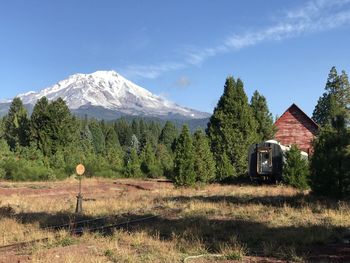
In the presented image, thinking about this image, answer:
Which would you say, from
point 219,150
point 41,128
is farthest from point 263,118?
point 41,128

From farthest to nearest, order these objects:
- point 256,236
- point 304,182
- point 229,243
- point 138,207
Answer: point 304,182
point 138,207
point 256,236
point 229,243

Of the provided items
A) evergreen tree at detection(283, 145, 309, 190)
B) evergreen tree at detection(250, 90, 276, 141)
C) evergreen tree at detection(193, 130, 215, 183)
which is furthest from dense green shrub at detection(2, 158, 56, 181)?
evergreen tree at detection(283, 145, 309, 190)

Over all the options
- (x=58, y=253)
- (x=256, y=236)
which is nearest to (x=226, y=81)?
(x=256, y=236)

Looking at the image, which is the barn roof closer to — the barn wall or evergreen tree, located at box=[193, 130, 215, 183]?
the barn wall

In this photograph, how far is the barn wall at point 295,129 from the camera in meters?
51.6

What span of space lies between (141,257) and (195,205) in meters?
8.73

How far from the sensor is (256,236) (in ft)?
38.3

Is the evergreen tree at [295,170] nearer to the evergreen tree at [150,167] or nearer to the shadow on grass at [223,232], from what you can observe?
the shadow on grass at [223,232]

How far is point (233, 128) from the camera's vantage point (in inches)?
1617

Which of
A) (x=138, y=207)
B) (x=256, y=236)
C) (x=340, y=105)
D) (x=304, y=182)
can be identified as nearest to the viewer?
(x=256, y=236)

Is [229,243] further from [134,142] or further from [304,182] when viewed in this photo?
[134,142]

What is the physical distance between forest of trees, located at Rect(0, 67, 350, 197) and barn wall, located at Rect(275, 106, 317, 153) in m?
2.87

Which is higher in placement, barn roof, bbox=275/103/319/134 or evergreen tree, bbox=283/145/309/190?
barn roof, bbox=275/103/319/134

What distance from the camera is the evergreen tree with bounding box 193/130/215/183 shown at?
32969 millimetres
